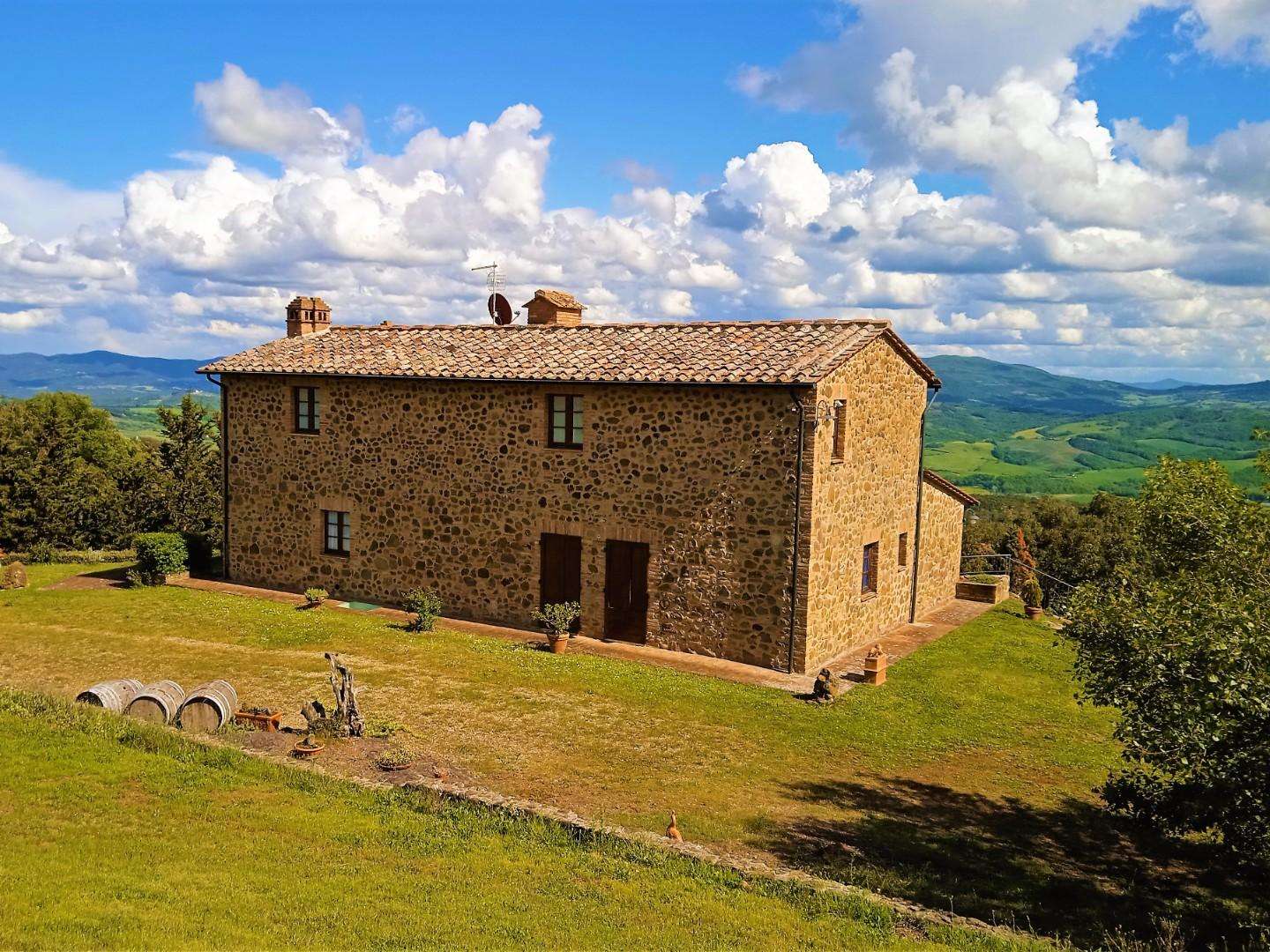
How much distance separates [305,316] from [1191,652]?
2339cm

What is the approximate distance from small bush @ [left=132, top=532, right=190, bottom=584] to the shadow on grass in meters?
18.6

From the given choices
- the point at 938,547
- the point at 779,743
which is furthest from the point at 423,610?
the point at 938,547

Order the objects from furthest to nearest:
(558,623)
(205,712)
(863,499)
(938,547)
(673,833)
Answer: (938,547)
(863,499)
(558,623)
(205,712)
(673,833)

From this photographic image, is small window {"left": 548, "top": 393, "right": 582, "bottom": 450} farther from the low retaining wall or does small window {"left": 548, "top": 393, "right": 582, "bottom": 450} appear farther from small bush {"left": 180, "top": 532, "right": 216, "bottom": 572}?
the low retaining wall

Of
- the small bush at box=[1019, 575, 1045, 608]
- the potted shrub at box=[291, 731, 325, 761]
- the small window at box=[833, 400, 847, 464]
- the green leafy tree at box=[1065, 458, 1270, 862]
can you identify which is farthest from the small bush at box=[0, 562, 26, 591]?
the small bush at box=[1019, 575, 1045, 608]

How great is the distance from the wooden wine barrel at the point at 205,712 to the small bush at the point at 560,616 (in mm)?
6920

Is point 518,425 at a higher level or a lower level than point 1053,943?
higher

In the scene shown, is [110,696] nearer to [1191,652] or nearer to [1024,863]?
[1024,863]

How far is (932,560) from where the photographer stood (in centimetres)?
2375

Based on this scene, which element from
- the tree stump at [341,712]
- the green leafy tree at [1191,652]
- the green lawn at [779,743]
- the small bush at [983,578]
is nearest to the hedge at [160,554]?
the green lawn at [779,743]

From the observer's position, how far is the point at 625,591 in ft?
62.0

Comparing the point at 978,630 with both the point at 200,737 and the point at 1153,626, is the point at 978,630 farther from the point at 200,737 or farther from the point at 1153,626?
the point at 200,737

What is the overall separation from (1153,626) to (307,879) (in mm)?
7779

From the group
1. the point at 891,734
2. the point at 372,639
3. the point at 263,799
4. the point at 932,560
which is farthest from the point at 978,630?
the point at 263,799
